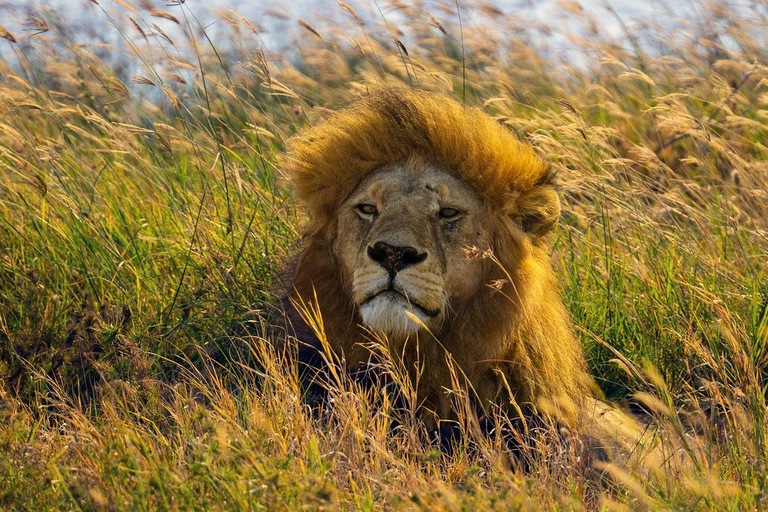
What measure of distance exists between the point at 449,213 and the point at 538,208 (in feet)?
1.17

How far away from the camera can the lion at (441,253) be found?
3684 mm

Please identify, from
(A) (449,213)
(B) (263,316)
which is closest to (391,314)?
(A) (449,213)

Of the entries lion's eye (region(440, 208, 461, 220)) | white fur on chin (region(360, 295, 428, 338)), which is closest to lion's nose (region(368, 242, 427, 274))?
white fur on chin (region(360, 295, 428, 338))

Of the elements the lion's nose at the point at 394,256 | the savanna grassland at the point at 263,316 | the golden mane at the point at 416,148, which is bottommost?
the savanna grassland at the point at 263,316

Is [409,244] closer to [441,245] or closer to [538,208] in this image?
[441,245]

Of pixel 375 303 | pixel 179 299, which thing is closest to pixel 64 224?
pixel 179 299

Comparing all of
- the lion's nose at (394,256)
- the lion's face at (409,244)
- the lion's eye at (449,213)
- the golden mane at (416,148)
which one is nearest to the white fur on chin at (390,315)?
the lion's face at (409,244)

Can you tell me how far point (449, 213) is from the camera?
390cm

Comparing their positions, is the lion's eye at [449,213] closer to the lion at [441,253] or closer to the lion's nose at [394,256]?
the lion at [441,253]

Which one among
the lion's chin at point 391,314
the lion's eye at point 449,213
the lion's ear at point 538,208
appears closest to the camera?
the lion's chin at point 391,314

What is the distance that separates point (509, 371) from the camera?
3.89 metres

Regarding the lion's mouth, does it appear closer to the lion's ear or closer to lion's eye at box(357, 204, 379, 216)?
lion's eye at box(357, 204, 379, 216)

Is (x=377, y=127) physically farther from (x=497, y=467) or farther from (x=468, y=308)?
(x=497, y=467)

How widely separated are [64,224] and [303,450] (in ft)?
9.70
